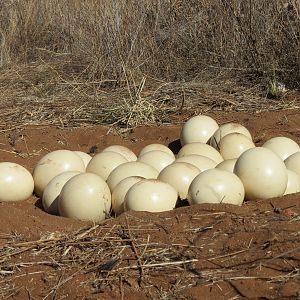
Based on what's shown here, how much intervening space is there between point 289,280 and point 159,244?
0.75 meters

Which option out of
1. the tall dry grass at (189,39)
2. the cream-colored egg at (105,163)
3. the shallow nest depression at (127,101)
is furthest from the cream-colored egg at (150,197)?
the tall dry grass at (189,39)

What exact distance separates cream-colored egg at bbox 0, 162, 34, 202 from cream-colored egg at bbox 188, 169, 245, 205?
4.10 ft

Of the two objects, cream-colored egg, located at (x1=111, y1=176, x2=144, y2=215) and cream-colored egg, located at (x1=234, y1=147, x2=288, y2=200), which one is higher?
cream-colored egg, located at (x1=234, y1=147, x2=288, y2=200)

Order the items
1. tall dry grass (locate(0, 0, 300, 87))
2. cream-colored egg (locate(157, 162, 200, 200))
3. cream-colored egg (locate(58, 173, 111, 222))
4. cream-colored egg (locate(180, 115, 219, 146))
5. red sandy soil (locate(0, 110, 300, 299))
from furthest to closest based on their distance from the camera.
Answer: tall dry grass (locate(0, 0, 300, 87))
cream-colored egg (locate(180, 115, 219, 146))
cream-colored egg (locate(157, 162, 200, 200))
cream-colored egg (locate(58, 173, 111, 222))
red sandy soil (locate(0, 110, 300, 299))

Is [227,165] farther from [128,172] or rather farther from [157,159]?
[128,172]

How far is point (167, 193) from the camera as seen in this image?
4.01m

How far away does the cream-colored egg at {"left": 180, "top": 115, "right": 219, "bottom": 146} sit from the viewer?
5410 millimetres

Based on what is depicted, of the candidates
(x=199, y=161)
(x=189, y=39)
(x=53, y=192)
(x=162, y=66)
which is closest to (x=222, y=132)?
(x=199, y=161)

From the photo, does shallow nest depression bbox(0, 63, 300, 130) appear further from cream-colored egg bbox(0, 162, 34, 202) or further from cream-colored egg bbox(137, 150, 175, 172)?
cream-colored egg bbox(0, 162, 34, 202)

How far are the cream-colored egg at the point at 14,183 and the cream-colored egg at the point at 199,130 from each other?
1.44 meters

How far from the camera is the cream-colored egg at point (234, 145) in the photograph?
4832mm

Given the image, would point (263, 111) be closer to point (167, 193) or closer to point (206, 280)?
point (167, 193)

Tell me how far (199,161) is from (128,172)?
1.67ft

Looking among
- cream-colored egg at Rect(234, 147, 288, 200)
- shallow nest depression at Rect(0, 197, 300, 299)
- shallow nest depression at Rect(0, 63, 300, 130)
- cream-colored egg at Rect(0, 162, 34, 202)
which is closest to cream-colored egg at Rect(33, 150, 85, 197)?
cream-colored egg at Rect(0, 162, 34, 202)
